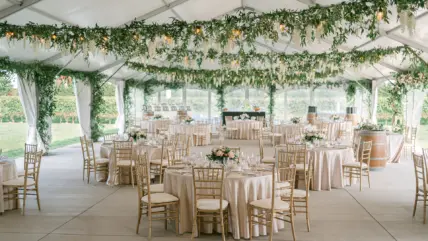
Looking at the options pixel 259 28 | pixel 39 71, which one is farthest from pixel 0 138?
pixel 259 28

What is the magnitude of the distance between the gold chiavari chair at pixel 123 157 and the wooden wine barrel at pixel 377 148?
17.9 feet

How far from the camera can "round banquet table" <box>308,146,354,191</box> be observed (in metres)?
7.18

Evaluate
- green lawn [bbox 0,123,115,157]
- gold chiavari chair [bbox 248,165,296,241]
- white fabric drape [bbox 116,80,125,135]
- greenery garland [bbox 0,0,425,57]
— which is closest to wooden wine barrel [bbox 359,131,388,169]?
greenery garland [bbox 0,0,425,57]

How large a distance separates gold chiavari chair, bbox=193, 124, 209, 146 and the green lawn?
5.06m

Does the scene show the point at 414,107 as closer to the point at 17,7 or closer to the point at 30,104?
the point at 17,7

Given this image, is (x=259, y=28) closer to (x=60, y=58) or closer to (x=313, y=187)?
(x=313, y=187)

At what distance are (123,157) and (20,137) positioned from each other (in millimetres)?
12720

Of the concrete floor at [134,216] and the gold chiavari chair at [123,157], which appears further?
the gold chiavari chair at [123,157]

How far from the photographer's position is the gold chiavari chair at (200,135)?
13512 millimetres

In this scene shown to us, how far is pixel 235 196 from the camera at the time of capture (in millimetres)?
4574

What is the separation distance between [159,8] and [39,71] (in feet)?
13.9

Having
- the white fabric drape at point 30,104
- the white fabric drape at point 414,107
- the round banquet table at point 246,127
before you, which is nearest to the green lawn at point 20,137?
the white fabric drape at point 30,104

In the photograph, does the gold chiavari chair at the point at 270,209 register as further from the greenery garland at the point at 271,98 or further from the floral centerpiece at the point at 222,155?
the greenery garland at the point at 271,98

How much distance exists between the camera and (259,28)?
641 cm
